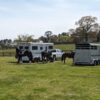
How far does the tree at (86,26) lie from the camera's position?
121m

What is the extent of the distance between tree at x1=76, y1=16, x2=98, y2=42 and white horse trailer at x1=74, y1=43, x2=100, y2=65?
79.7 meters

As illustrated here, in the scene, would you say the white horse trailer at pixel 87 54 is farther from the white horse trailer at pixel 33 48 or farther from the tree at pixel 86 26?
the tree at pixel 86 26

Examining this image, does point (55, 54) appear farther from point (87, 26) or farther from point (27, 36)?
point (27, 36)

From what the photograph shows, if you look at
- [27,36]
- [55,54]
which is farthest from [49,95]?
[27,36]

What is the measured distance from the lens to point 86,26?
124 metres

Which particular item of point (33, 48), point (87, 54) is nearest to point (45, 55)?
point (33, 48)

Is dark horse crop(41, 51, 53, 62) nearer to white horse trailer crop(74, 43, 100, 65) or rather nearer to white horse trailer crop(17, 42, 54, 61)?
white horse trailer crop(17, 42, 54, 61)

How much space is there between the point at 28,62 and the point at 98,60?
8.96 metres

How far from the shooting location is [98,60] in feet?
128

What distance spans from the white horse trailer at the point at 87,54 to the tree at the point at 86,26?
7974 cm

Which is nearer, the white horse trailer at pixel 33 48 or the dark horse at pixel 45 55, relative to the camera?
the dark horse at pixel 45 55

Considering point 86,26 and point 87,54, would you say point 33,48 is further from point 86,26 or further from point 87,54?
point 86,26

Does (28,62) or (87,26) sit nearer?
(28,62)

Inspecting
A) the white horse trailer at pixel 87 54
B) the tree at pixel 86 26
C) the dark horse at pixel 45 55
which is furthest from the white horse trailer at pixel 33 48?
the tree at pixel 86 26
